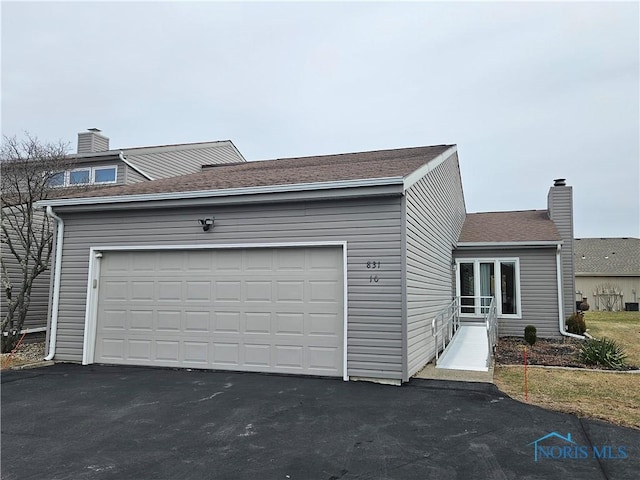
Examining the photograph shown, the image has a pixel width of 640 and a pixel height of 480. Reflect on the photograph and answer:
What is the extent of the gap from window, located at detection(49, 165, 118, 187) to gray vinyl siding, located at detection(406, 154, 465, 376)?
1101 centimetres

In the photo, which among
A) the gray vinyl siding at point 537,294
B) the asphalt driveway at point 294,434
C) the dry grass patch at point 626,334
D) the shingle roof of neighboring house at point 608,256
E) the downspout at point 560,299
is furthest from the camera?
the shingle roof of neighboring house at point 608,256

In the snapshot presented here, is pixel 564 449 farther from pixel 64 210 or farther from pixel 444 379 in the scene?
pixel 64 210

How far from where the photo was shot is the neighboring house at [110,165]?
12.5 meters

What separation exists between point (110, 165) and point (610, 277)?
1157 inches

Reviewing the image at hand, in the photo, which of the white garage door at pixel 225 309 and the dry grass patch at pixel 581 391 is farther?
the white garage door at pixel 225 309

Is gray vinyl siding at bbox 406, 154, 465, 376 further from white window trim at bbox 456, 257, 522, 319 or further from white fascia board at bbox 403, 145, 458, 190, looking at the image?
white window trim at bbox 456, 257, 522, 319

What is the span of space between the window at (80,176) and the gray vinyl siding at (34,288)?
3299mm

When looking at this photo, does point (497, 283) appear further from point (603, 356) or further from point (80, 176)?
point (80, 176)

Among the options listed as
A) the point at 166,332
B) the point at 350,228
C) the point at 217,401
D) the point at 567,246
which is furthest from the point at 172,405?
the point at 567,246

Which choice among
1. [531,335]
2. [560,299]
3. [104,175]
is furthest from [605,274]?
[104,175]

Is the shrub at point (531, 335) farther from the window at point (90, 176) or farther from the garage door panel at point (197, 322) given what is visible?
the window at point (90, 176)

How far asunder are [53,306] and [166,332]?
8.33 ft

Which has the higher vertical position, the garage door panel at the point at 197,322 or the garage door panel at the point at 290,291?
the garage door panel at the point at 290,291

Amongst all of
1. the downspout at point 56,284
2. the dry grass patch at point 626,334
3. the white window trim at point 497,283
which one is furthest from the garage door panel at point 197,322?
the white window trim at point 497,283
